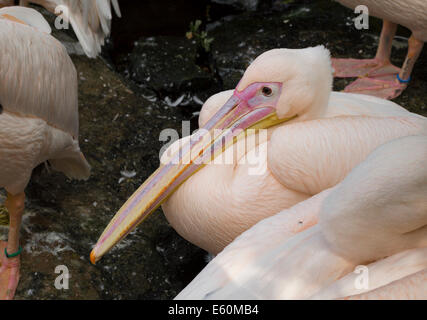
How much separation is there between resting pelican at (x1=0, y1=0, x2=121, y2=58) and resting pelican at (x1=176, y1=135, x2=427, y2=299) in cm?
156

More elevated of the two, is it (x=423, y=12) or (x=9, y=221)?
(x=423, y=12)

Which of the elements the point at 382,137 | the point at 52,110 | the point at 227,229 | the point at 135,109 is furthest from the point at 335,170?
the point at 135,109

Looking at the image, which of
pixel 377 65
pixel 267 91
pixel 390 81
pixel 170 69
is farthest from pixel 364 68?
pixel 267 91

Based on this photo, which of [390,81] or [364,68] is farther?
[364,68]

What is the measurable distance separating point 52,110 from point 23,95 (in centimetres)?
18

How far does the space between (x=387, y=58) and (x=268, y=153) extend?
1.90 metres

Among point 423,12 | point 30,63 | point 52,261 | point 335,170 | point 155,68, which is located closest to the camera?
point 335,170

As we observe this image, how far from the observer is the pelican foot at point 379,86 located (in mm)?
3741

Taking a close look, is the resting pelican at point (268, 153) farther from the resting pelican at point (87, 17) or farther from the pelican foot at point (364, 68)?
the pelican foot at point (364, 68)

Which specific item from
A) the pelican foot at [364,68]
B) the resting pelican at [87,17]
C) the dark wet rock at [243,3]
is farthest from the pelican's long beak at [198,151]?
the dark wet rock at [243,3]

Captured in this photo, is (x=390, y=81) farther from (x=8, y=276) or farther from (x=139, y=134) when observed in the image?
(x=8, y=276)

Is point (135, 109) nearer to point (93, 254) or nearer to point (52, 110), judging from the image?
point (52, 110)

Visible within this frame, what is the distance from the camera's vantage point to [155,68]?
4.00 meters

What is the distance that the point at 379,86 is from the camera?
379 centimetres
